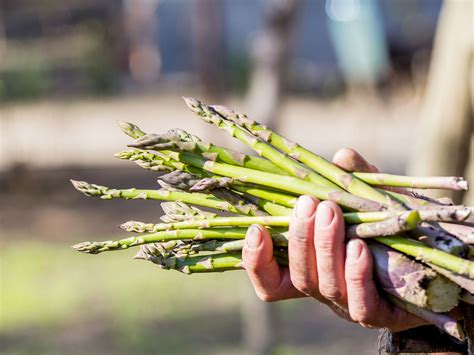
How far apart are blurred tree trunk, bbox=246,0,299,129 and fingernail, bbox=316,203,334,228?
122 inches

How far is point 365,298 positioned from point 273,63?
3.26 meters

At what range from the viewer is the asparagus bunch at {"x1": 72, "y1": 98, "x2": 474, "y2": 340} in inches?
73.0

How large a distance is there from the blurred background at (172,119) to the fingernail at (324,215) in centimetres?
134

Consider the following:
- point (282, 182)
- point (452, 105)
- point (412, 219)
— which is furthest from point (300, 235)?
point (452, 105)

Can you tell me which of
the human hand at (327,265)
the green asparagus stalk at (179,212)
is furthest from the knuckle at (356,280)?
the green asparagus stalk at (179,212)

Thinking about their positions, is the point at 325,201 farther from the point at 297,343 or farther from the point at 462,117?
the point at 297,343

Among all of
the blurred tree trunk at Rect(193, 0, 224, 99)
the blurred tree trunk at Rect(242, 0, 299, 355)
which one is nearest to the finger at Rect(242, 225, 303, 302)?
the blurred tree trunk at Rect(242, 0, 299, 355)

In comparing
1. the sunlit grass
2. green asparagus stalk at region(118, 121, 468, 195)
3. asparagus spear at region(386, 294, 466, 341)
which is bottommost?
the sunlit grass

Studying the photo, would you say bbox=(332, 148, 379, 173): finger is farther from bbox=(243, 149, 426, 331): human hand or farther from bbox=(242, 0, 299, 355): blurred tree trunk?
bbox=(242, 0, 299, 355): blurred tree trunk

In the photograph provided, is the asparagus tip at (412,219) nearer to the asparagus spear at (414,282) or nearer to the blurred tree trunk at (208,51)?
the asparagus spear at (414,282)

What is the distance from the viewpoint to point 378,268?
6.25 ft

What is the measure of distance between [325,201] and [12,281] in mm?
5811

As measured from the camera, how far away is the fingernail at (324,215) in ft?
6.13

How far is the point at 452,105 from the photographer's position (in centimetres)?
321
